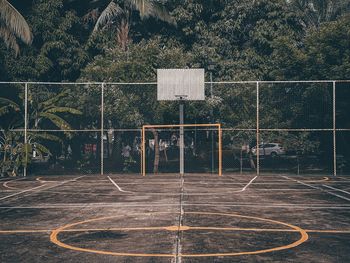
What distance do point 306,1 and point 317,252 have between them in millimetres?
28922

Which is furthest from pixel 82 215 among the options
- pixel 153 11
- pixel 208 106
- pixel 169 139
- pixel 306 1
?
pixel 306 1

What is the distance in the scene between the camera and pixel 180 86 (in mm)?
23656

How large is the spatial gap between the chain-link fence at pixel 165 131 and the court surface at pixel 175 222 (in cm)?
545

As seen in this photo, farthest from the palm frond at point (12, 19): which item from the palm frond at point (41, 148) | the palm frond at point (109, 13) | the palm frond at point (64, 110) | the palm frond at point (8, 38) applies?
the palm frond at point (109, 13)

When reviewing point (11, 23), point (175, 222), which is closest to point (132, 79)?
point (11, 23)

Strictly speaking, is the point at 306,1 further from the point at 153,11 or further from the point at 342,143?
the point at 342,143

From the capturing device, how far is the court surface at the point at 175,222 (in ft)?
26.1

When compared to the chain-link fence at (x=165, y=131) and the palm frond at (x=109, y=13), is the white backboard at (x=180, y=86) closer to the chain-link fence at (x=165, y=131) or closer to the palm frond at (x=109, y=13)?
the chain-link fence at (x=165, y=131)

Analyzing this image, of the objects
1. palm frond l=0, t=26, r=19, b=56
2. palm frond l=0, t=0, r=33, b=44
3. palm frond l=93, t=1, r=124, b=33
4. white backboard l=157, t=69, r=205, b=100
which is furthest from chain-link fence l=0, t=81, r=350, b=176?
palm frond l=93, t=1, r=124, b=33

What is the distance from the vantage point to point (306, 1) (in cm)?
3431

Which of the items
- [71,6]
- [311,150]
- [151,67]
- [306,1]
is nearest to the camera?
[311,150]

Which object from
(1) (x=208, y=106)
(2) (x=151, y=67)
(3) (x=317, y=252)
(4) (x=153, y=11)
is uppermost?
(4) (x=153, y=11)

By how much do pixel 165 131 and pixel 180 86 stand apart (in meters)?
2.32

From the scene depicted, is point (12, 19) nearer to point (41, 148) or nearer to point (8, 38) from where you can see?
point (8, 38)
